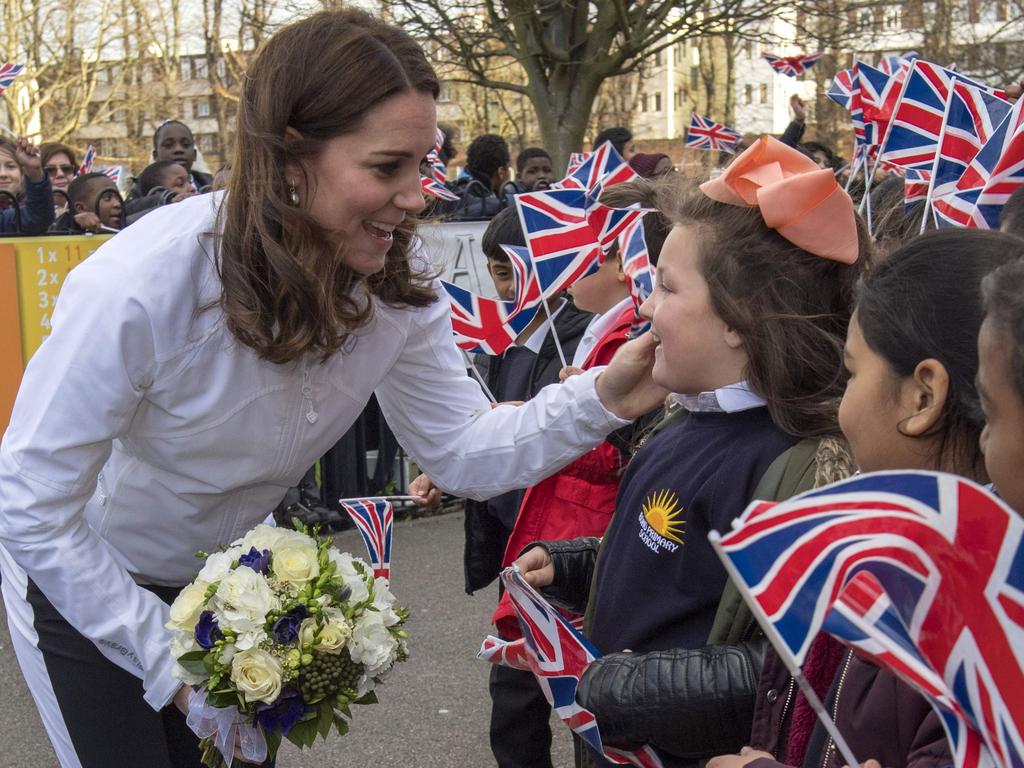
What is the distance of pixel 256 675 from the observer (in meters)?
2.07

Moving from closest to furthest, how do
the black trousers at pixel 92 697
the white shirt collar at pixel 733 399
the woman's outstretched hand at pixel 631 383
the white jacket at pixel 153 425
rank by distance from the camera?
1. the white jacket at pixel 153 425
2. the white shirt collar at pixel 733 399
3. the black trousers at pixel 92 697
4. the woman's outstretched hand at pixel 631 383

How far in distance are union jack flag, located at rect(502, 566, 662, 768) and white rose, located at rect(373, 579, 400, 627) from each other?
0.73 feet

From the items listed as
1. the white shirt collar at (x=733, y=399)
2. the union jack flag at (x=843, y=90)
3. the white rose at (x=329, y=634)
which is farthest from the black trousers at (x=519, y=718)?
the union jack flag at (x=843, y=90)

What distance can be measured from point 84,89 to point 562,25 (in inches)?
882

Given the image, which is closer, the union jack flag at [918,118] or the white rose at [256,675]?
the white rose at [256,675]

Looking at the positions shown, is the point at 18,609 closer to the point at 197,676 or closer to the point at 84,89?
the point at 197,676

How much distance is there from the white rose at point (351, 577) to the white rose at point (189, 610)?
0.24 meters

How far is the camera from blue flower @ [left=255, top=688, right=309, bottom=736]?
2137 mm

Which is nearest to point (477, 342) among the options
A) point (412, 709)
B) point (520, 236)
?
point (520, 236)

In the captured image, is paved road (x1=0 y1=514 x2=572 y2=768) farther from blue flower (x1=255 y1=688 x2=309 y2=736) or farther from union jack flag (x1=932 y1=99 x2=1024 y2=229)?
union jack flag (x1=932 y1=99 x2=1024 y2=229)

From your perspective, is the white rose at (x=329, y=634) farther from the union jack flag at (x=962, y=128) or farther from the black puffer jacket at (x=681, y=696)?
the union jack flag at (x=962, y=128)

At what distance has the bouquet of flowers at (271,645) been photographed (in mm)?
2098

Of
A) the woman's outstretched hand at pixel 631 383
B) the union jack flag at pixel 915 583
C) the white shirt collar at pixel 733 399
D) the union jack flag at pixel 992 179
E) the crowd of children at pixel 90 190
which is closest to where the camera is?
the union jack flag at pixel 915 583

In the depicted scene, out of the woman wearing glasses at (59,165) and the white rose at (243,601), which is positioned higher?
the woman wearing glasses at (59,165)
